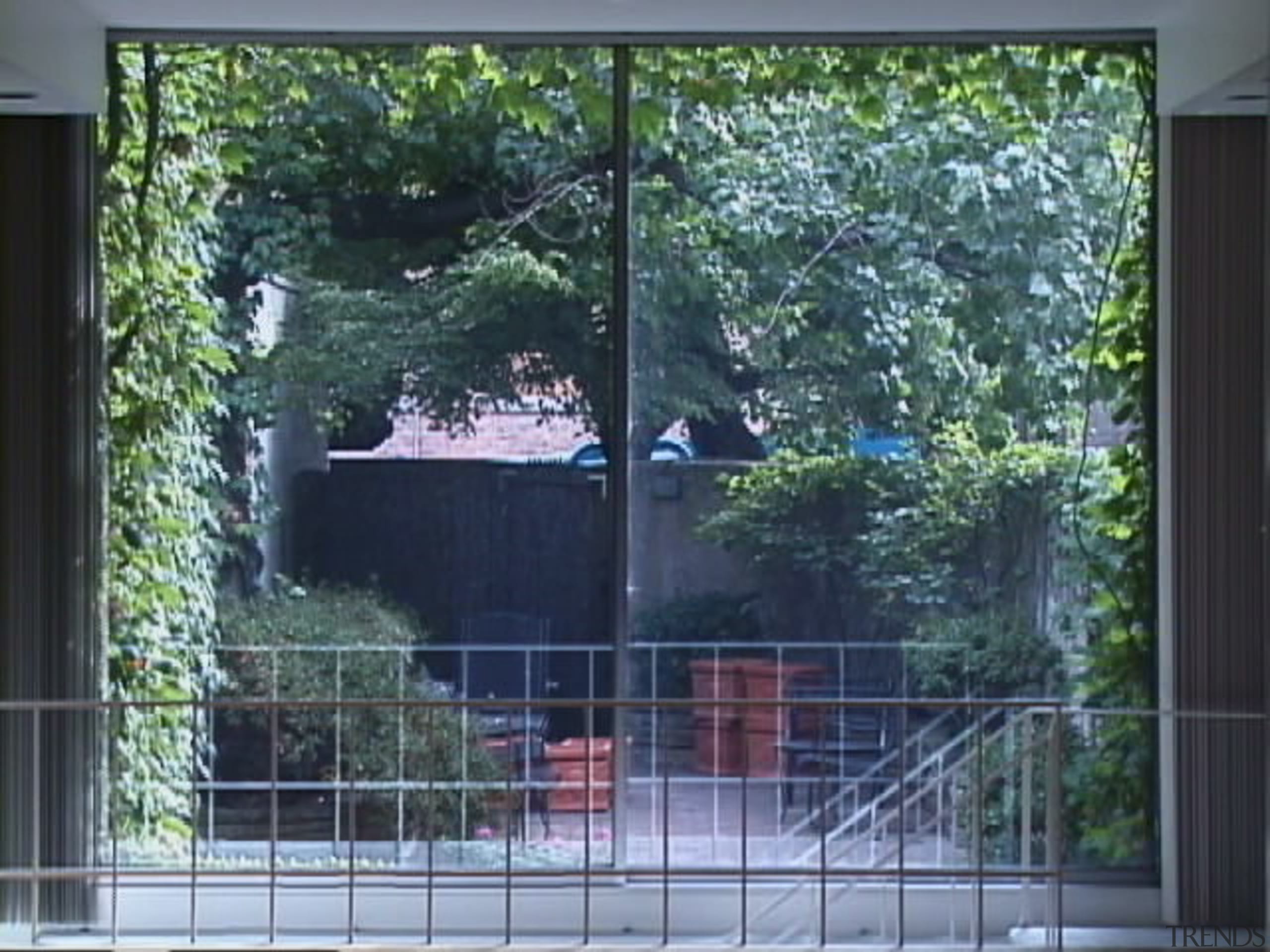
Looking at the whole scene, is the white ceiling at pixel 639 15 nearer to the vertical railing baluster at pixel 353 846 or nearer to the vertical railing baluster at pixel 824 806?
the vertical railing baluster at pixel 824 806

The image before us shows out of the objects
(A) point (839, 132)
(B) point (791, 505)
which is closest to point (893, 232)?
(A) point (839, 132)

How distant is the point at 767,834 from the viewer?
22.8ft

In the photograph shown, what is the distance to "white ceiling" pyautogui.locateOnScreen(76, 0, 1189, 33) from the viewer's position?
6484 mm

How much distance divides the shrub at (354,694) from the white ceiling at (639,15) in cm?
170

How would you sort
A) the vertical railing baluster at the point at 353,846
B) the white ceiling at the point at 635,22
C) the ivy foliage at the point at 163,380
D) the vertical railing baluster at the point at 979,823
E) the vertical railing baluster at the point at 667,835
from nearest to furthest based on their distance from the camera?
the white ceiling at the point at 635,22, the vertical railing baluster at the point at 979,823, the vertical railing baluster at the point at 353,846, the vertical railing baluster at the point at 667,835, the ivy foliage at the point at 163,380

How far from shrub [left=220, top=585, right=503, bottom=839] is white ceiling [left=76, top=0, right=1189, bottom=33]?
1.70 meters

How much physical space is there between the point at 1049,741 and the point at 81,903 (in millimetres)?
2855

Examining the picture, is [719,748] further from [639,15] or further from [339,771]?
[639,15]

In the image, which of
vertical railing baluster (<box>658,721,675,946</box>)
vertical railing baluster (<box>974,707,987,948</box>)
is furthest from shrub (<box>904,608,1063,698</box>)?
vertical railing baluster (<box>658,721,675,946</box>)

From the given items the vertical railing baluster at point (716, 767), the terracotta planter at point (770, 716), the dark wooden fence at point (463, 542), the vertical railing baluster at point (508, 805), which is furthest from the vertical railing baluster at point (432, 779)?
the terracotta planter at point (770, 716)

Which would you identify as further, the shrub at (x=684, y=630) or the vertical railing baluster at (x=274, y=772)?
the shrub at (x=684, y=630)

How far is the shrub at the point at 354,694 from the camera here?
22.8 ft

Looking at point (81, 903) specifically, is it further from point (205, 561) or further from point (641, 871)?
point (641, 871)

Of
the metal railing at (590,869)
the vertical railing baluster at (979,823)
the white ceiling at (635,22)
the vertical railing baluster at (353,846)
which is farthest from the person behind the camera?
the metal railing at (590,869)
